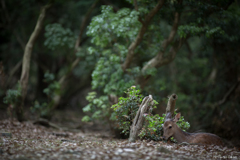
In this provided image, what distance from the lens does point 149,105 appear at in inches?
254

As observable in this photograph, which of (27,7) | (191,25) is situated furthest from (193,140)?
(27,7)

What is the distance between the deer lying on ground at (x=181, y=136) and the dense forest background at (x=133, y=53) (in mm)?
2722

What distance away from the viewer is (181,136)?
20.4 feet

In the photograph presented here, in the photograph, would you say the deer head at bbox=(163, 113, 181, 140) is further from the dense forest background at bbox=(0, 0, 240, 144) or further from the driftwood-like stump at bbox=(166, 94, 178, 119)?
the dense forest background at bbox=(0, 0, 240, 144)

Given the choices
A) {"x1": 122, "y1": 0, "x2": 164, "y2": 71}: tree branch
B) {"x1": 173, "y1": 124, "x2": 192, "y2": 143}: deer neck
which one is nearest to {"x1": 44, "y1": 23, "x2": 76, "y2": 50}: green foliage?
{"x1": 122, "y1": 0, "x2": 164, "y2": 71}: tree branch

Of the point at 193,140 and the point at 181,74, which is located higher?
the point at 181,74

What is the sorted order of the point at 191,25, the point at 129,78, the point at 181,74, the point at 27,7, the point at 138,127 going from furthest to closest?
the point at 181,74 → the point at 27,7 → the point at 129,78 → the point at 191,25 → the point at 138,127

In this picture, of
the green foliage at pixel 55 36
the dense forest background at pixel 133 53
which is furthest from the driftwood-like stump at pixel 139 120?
the green foliage at pixel 55 36

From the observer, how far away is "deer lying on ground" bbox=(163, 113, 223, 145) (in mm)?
6094

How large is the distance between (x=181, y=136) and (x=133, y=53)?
4082 mm

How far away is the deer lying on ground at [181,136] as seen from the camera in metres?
6.09

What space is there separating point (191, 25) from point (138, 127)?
4.43 metres

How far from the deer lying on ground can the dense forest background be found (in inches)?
107

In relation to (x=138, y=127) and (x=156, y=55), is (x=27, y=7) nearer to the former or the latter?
(x=156, y=55)
